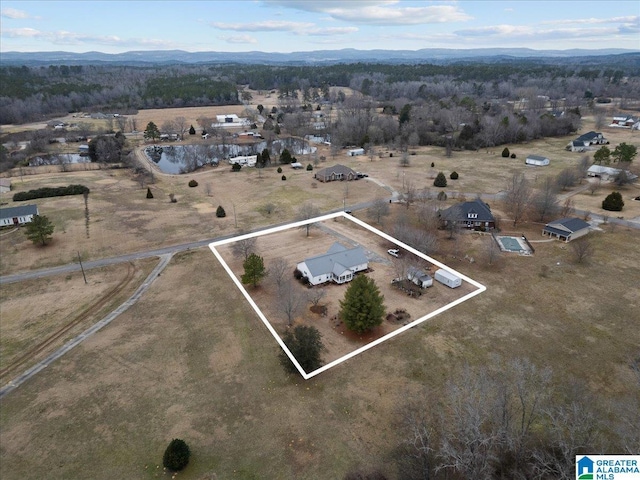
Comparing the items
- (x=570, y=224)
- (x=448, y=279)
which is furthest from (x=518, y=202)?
(x=448, y=279)

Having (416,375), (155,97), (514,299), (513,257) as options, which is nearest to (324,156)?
(513,257)

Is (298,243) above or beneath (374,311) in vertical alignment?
beneath

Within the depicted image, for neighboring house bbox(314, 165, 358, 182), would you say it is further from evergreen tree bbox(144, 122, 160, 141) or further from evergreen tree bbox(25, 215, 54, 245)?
evergreen tree bbox(144, 122, 160, 141)

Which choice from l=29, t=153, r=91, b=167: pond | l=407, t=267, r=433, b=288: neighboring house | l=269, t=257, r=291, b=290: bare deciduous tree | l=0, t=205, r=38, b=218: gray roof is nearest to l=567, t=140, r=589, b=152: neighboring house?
l=407, t=267, r=433, b=288: neighboring house

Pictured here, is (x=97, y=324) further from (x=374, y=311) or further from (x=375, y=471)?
(x=375, y=471)

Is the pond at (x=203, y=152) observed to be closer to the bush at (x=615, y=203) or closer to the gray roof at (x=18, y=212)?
the gray roof at (x=18, y=212)

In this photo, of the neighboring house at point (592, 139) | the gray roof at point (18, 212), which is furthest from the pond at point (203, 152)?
the neighboring house at point (592, 139)
